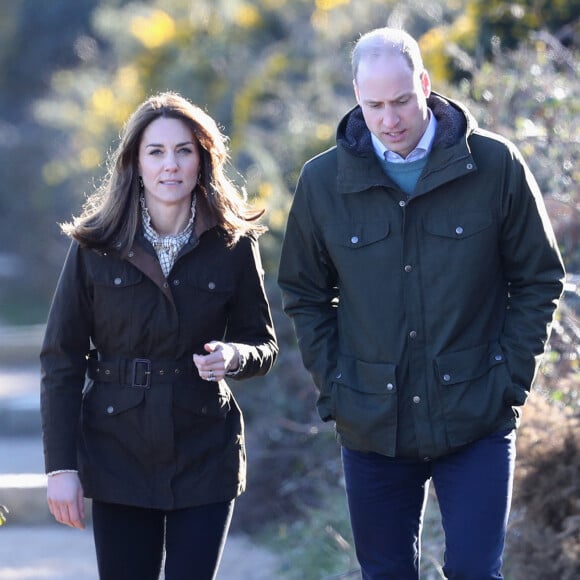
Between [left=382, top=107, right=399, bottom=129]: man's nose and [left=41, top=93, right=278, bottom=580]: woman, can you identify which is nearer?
[left=382, top=107, right=399, bottom=129]: man's nose

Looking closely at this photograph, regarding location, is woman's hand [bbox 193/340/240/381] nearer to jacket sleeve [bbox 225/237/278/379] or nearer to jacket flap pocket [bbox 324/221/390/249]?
jacket sleeve [bbox 225/237/278/379]

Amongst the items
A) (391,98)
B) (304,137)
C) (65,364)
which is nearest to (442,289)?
(391,98)

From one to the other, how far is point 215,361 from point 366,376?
1.41 ft

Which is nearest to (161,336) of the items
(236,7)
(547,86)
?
(547,86)

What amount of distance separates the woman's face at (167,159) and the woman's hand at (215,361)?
472 millimetres

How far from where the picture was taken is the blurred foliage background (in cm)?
468

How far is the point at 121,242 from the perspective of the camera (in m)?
3.61

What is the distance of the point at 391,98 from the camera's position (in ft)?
11.0

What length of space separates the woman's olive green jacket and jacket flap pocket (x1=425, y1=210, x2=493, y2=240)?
67cm

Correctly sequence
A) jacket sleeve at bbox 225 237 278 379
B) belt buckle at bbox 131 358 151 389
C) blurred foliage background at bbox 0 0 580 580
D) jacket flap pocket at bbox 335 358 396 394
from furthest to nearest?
1. blurred foliage background at bbox 0 0 580 580
2. jacket sleeve at bbox 225 237 278 379
3. belt buckle at bbox 131 358 151 389
4. jacket flap pocket at bbox 335 358 396 394

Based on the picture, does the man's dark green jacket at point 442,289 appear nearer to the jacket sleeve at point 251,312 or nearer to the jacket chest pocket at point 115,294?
the jacket sleeve at point 251,312

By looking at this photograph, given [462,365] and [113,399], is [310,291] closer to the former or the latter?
[462,365]

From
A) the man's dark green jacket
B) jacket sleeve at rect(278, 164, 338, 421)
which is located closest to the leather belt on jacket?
jacket sleeve at rect(278, 164, 338, 421)

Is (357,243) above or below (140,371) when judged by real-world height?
above
